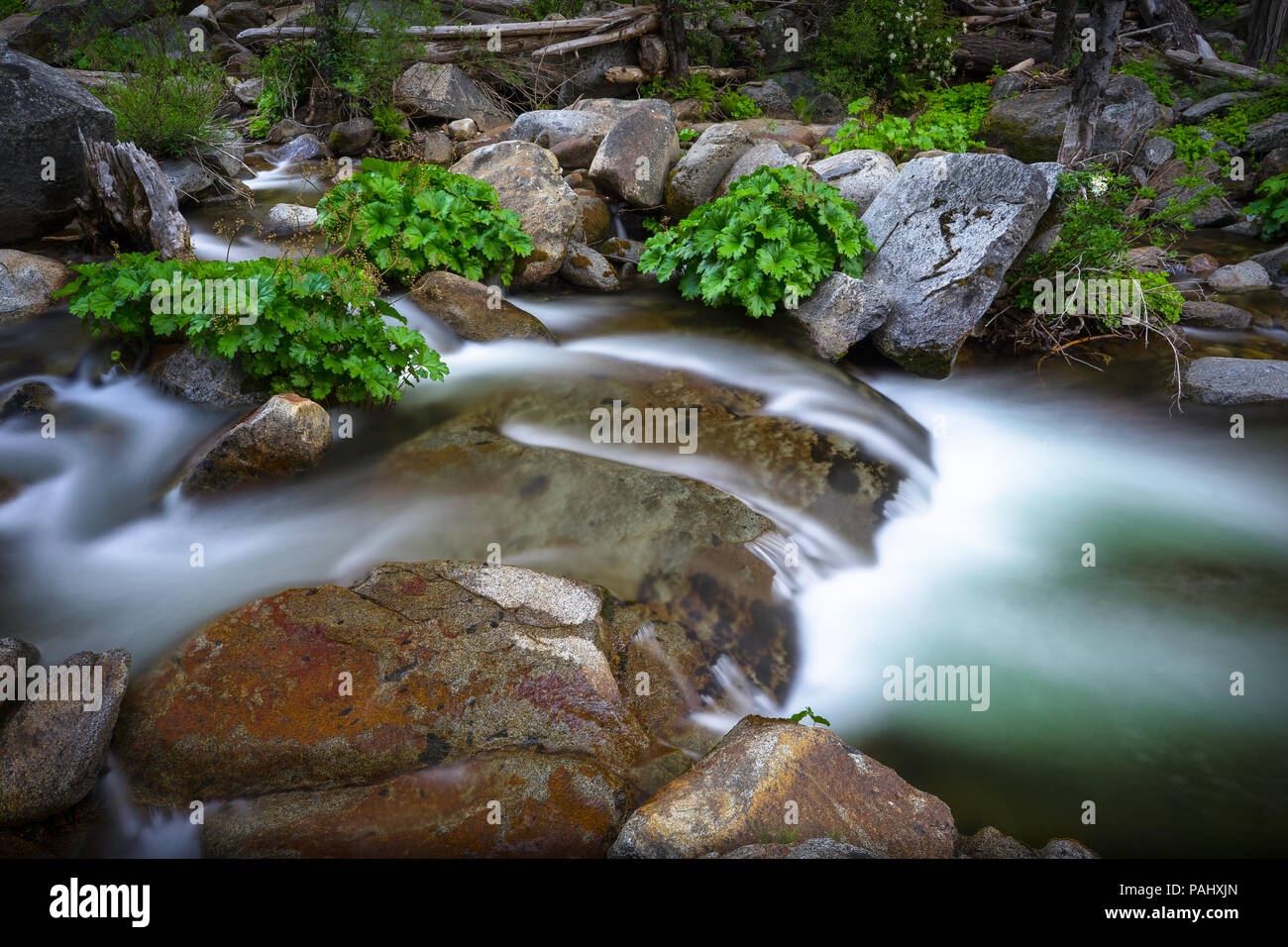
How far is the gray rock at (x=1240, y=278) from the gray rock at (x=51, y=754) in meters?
11.0

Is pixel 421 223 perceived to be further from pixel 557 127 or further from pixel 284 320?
pixel 557 127

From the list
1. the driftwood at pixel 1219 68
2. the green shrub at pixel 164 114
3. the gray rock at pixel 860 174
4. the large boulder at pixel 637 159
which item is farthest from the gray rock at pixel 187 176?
the driftwood at pixel 1219 68

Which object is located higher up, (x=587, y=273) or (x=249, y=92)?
(x=249, y=92)

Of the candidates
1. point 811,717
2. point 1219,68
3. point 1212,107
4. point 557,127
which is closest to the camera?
point 811,717

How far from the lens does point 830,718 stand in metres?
3.88

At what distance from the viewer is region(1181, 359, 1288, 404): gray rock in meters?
6.54

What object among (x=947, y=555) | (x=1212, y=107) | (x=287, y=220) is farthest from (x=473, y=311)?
(x=1212, y=107)

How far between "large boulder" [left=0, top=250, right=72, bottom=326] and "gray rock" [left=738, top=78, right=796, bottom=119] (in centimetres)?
1140

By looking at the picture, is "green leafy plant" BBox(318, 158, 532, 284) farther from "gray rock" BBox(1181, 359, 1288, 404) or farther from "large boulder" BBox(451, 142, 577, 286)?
"gray rock" BBox(1181, 359, 1288, 404)

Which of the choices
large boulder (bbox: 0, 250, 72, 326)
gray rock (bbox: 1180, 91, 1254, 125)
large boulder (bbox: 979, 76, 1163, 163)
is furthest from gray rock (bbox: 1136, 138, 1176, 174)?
large boulder (bbox: 0, 250, 72, 326)

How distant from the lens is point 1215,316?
26.0 feet

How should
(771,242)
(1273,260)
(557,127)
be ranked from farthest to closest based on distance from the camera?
(557,127) → (1273,260) → (771,242)

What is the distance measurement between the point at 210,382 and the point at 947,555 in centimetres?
527

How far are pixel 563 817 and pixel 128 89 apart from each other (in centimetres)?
1110
